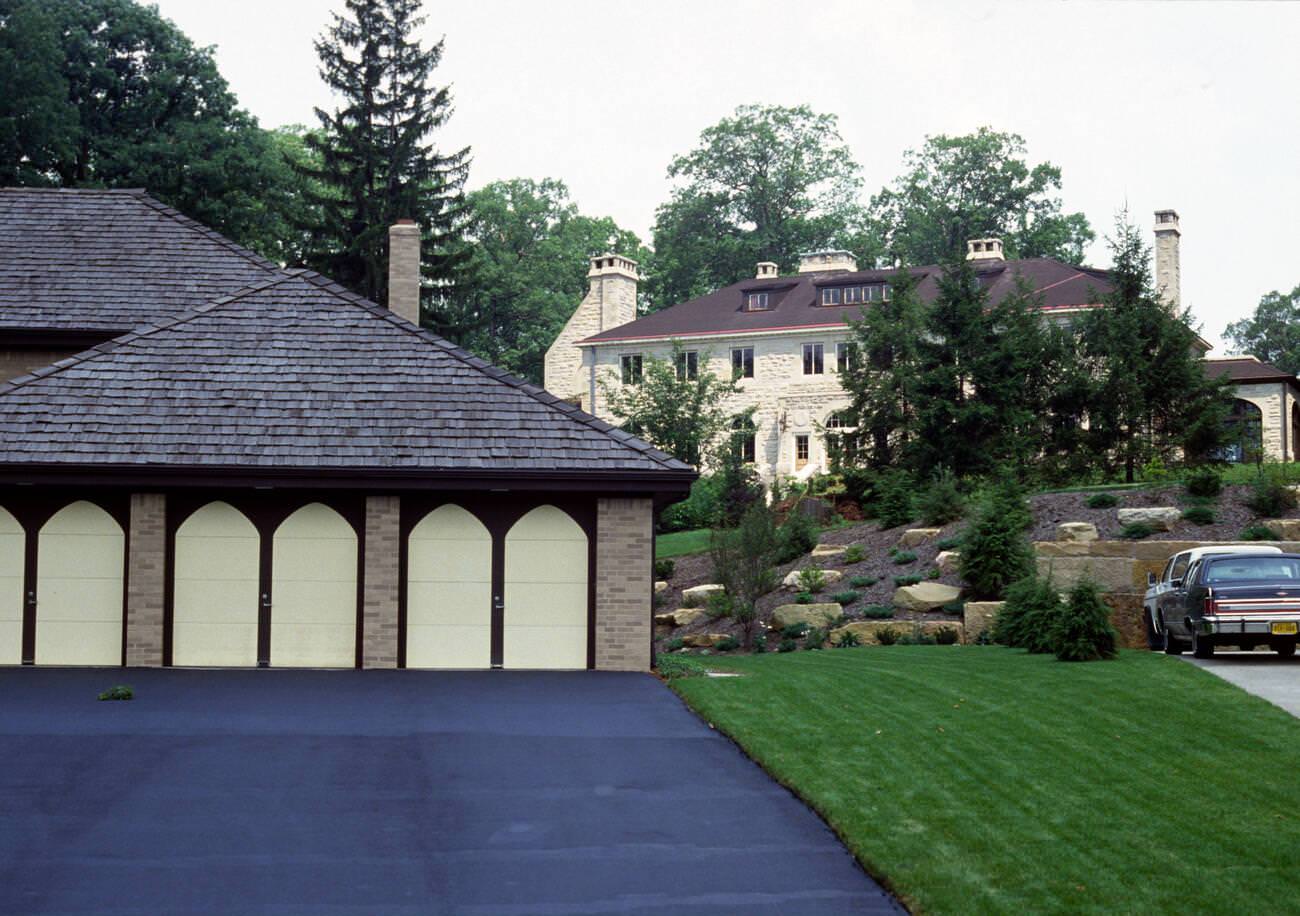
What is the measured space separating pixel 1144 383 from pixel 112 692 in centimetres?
2597

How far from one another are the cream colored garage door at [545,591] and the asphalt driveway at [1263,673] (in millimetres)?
8349

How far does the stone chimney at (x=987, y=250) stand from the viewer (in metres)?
65.4

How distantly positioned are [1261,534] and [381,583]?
15.8 meters

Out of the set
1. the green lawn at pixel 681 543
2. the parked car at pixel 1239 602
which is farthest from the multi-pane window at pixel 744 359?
the parked car at pixel 1239 602

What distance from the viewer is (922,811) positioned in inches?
473

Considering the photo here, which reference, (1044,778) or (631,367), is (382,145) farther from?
(1044,778)

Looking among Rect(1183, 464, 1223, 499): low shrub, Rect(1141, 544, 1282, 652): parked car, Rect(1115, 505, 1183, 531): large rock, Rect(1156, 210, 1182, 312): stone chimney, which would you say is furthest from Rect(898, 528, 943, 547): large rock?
Rect(1156, 210, 1182, 312): stone chimney

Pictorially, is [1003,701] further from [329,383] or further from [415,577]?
[329,383]

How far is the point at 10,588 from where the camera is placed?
72.4ft

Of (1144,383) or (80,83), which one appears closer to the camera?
(1144,383)

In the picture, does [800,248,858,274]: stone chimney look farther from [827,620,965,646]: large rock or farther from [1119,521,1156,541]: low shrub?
[827,620,965,646]: large rock

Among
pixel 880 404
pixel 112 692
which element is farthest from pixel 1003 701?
pixel 880 404

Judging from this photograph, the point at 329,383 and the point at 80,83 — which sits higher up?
the point at 80,83

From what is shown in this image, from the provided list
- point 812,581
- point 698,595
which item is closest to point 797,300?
point 698,595
